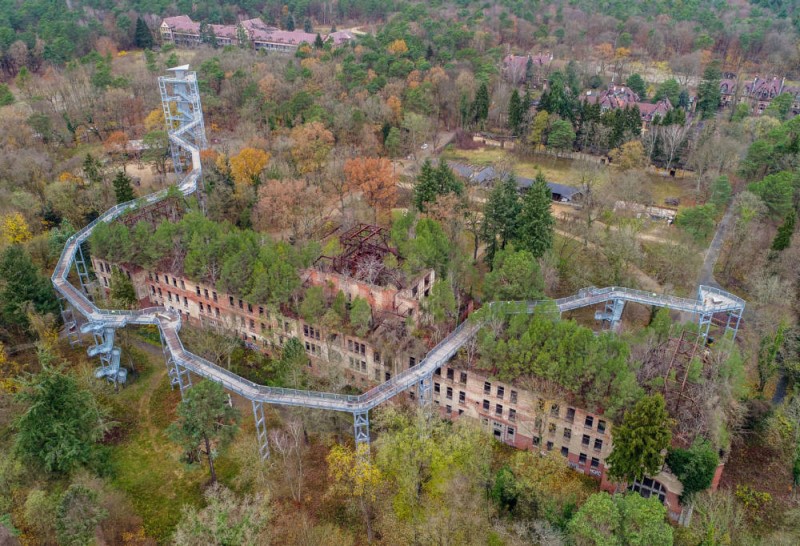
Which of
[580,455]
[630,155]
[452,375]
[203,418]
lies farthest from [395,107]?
[203,418]

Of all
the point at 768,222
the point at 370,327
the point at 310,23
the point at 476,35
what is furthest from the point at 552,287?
the point at 310,23

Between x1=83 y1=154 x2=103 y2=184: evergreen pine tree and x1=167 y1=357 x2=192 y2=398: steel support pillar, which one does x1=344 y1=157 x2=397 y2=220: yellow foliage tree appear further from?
x1=83 y1=154 x2=103 y2=184: evergreen pine tree

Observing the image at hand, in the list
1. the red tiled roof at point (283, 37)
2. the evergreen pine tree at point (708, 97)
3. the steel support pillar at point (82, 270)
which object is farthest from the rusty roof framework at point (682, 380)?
the red tiled roof at point (283, 37)

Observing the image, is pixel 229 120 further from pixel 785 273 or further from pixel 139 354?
pixel 785 273

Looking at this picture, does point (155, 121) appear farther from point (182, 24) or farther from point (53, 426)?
point (182, 24)

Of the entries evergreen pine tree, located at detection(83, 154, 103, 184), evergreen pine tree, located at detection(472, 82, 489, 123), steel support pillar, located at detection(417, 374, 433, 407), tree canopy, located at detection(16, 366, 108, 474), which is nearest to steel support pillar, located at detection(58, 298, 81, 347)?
tree canopy, located at detection(16, 366, 108, 474)
